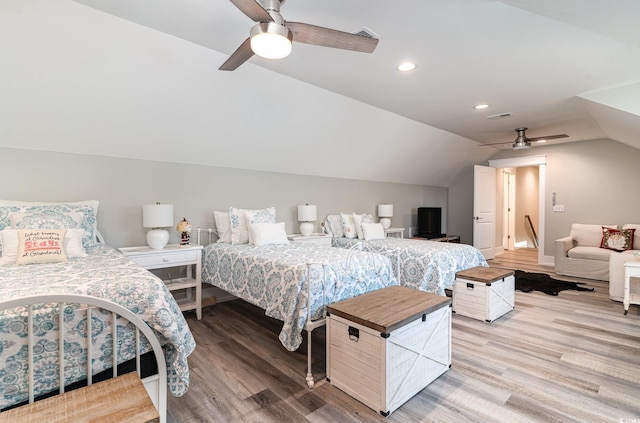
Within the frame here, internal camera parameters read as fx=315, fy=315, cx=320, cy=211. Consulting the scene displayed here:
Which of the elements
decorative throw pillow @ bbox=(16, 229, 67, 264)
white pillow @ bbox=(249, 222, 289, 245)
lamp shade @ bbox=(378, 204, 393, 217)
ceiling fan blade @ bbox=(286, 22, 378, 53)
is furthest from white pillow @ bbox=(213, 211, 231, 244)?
lamp shade @ bbox=(378, 204, 393, 217)

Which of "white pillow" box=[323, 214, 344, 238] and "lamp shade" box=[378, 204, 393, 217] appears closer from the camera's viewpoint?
"white pillow" box=[323, 214, 344, 238]

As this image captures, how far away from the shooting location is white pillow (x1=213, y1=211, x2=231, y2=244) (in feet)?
12.2

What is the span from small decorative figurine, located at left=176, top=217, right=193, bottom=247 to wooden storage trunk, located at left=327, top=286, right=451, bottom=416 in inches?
78.2

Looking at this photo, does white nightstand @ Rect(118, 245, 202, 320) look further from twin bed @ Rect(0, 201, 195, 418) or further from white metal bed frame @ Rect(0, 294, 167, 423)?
white metal bed frame @ Rect(0, 294, 167, 423)

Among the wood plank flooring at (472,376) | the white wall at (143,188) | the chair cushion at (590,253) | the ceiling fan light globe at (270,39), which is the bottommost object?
the wood plank flooring at (472,376)

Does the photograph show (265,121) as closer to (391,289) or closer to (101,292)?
(391,289)

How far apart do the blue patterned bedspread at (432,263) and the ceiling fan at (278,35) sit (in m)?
2.41

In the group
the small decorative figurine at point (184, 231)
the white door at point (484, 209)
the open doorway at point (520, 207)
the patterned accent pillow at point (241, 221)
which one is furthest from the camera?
the open doorway at point (520, 207)

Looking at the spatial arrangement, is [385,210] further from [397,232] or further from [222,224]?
[222,224]

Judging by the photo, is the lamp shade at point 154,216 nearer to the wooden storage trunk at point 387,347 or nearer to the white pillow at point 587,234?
the wooden storage trunk at point 387,347

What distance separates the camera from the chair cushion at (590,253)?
185 inches

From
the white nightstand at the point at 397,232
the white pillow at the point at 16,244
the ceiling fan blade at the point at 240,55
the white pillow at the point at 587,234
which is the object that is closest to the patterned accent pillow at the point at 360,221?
the white nightstand at the point at 397,232

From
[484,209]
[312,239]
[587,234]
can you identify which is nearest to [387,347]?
[312,239]

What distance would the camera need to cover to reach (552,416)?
1.80m
